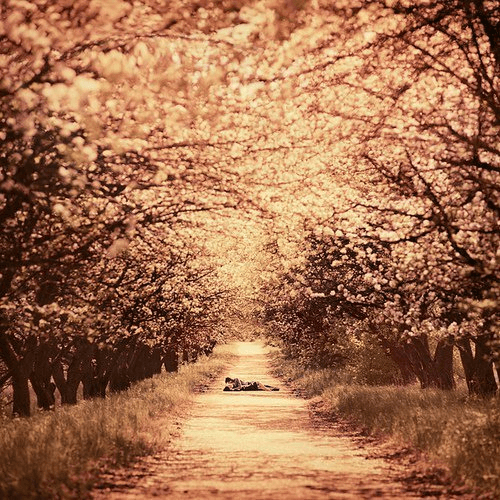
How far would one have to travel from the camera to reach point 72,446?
15.3 meters

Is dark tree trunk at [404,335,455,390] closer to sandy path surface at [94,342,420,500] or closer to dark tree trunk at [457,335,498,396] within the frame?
dark tree trunk at [457,335,498,396]

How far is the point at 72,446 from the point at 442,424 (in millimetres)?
7444

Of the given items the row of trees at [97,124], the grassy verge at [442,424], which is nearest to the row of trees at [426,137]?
the grassy verge at [442,424]

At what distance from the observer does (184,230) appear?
22.1 m

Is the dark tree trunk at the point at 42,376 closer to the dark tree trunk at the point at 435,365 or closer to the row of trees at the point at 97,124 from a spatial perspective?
the row of trees at the point at 97,124

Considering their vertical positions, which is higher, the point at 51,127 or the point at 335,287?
the point at 51,127

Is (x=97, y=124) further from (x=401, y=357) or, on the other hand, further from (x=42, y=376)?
(x=401, y=357)

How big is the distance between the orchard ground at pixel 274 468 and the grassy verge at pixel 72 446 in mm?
414

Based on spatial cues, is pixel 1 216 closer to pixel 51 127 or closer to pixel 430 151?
pixel 51 127

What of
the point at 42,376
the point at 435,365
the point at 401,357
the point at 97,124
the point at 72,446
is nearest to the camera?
A: the point at 97,124

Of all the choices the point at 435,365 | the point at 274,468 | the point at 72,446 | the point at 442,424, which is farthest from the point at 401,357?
the point at 72,446

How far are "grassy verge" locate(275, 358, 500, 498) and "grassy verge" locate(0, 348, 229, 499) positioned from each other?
536cm

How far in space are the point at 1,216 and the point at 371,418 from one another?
12795 mm

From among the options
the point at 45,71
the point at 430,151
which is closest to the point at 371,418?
the point at 430,151
